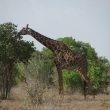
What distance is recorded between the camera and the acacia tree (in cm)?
1345

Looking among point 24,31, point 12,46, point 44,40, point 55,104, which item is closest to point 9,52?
point 12,46

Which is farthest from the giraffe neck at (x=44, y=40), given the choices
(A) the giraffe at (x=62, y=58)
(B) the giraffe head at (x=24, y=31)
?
(B) the giraffe head at (x=24, y=31)

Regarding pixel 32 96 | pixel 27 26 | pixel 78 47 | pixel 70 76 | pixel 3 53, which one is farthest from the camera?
pixel 78 47

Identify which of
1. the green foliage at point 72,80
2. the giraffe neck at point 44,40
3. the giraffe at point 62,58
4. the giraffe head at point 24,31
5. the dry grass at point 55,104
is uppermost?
the giraffe head at point 24,31

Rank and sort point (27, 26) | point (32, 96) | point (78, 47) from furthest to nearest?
1. point (78, 47)
2. point (27, 26)
3. point (32, 96)

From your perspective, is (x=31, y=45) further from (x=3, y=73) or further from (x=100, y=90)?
(x=100, y=90)

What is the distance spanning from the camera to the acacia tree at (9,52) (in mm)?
13445

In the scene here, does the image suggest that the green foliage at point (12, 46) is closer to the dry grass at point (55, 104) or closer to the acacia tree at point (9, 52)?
the acacia tree at point (9, 52)

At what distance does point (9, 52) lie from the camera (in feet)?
44.0

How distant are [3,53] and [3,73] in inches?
44.8

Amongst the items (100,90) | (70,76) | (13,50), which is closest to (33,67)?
(13,50)

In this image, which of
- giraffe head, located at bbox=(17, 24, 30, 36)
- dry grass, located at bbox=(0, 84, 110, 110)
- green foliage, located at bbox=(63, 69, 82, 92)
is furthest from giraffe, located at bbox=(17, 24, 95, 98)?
green foliage, located at bbox=(63, 69, 82, 92)

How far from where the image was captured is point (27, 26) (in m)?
14.4

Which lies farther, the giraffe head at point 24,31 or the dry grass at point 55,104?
the giraffe head at point 24,31
